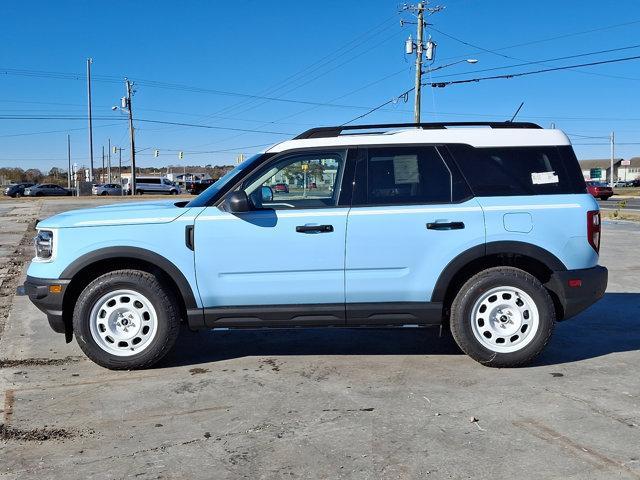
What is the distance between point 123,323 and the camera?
16.4ft

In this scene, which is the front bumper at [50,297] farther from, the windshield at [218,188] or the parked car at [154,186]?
the parked car at [154,186]

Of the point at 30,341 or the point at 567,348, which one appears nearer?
the point at 567,348

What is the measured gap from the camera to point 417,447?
3.59 m

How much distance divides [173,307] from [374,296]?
5.34ft

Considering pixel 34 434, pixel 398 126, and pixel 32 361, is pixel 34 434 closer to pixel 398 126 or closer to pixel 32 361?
pixel 32 361

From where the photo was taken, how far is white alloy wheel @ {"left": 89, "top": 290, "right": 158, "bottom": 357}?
4965 mm

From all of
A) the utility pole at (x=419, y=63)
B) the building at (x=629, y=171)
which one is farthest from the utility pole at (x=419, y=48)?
the building at (x=629, y=171)

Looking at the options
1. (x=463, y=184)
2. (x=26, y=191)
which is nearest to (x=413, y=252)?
(x=463, y=184)

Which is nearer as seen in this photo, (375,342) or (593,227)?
(593,227)

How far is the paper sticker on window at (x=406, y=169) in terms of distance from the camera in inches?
200

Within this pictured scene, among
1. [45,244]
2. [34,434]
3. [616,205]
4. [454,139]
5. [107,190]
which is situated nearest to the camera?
[34,434]

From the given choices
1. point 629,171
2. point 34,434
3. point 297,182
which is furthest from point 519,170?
point 629,171

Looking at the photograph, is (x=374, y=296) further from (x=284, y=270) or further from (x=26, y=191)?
(x=26, y=191)

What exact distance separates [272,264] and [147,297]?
3.41ft
